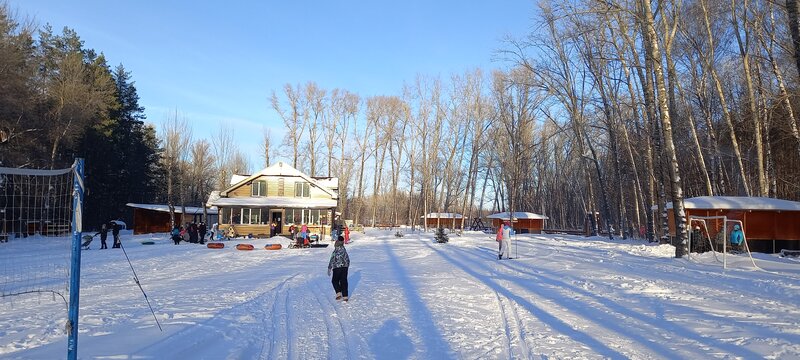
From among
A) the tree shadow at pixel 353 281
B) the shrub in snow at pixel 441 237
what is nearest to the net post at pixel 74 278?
the tree shadow at pixel 353 281

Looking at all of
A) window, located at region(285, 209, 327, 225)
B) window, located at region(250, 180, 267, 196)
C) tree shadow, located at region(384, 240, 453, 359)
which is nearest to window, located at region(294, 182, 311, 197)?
window, located at region(285, 209, 327, 225)

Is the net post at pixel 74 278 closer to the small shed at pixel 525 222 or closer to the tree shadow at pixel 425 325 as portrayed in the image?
the tree shadow at pixel 425 325

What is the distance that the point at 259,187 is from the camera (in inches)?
1678

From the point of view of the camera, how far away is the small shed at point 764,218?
2358cm

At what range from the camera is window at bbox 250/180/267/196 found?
4253 centimetres

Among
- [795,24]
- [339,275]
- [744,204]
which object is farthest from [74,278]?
[744,204]

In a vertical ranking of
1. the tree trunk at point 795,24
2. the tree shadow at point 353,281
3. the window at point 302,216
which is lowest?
the tree shadow at point 353,281

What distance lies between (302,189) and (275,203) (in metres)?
3.25

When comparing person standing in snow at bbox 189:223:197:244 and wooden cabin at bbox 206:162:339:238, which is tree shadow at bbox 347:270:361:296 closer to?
person standing in snow at bbox 189:223:197:244

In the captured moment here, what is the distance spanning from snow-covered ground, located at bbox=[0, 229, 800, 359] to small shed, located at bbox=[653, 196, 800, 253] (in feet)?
29.4

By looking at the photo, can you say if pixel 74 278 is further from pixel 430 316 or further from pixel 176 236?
pixel 176 236

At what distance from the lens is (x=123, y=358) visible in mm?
5992

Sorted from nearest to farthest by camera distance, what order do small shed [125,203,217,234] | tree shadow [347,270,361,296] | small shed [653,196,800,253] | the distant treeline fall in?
tree shadow [347,270,361,296]
small shed [653,196,800,253]
the distant treeline
small shed [125,203,217,234]

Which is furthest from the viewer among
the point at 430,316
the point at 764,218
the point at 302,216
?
the point at 302,216
